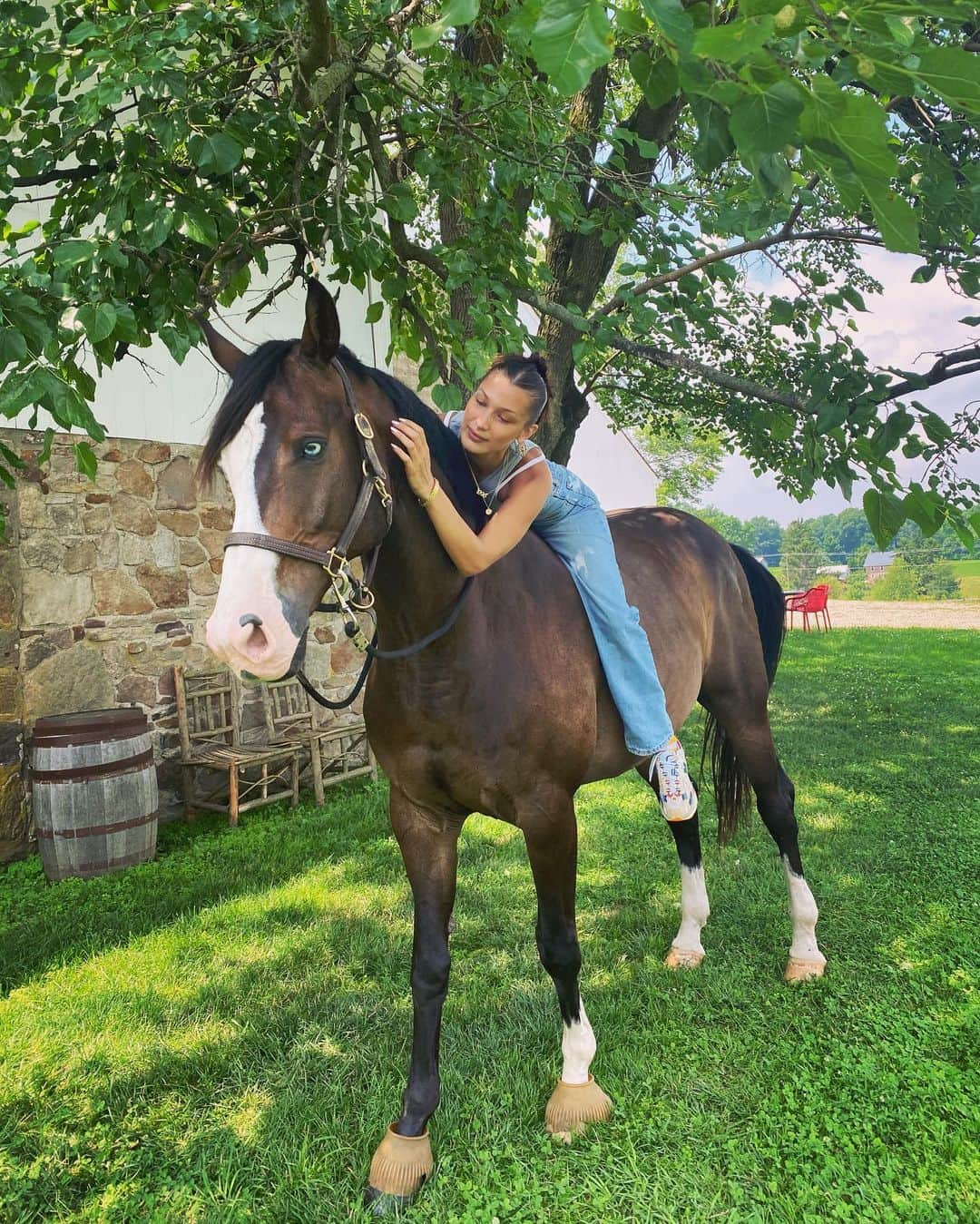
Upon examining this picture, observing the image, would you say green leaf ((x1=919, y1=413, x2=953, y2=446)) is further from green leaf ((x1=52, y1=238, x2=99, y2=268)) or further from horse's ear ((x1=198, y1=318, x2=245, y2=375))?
green leaf ((x1=52, y1=238, x2=99, y2=268))

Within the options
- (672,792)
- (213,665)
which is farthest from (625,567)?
(213,665)

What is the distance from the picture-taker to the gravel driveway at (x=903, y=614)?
62.1 ft

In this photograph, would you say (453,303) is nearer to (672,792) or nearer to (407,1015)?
(672,792)

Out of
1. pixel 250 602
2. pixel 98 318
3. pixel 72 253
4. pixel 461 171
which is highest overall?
pixel 461 171

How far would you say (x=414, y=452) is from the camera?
180cm

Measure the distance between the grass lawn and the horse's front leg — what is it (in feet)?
0.55

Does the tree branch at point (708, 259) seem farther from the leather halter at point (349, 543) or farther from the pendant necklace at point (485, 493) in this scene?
the leather halter at point (349, 543)

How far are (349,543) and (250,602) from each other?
0.32 meters

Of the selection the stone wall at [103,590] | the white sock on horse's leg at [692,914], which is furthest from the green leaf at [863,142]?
the stone wall at [103,590]

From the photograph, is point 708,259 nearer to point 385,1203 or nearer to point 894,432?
point 894,432

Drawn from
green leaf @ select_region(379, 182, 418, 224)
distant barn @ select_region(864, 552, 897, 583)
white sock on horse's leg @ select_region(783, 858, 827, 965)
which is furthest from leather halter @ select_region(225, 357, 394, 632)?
distant barn @ select_region(864, 552, 897, 583)

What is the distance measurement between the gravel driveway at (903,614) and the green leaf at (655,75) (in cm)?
1907

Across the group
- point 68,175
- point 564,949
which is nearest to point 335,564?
point 564,949

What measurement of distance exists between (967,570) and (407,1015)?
1200 inches
